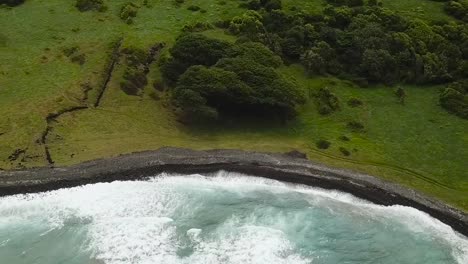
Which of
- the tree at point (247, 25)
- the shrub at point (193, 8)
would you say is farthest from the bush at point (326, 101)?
the shrub at point (193, 8)

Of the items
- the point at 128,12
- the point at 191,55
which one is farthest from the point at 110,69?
the point at 128,12

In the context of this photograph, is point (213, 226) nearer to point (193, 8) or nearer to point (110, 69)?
point (110, 69)

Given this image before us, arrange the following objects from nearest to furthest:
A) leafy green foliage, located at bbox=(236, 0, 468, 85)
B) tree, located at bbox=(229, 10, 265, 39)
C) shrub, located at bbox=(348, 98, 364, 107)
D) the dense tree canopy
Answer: the dense tree canopy
shrub, located at bbox=(348, 98, 364, 107)
leafy green foliage, located at bbox=(236, 0, 468, 85)
tree, located at bbox=(229, 10, 265, 39)

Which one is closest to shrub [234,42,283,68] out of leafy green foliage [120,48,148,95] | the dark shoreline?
leafy green foliage [120,48,148,95]

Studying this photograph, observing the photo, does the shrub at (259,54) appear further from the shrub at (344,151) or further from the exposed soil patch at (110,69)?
the exposed soil patch at (110,69)

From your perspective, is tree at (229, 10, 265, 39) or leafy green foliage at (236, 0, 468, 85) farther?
tree at (229, 10, 265, 39)

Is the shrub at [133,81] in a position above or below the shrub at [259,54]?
below

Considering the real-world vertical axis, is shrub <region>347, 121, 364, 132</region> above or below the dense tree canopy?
below

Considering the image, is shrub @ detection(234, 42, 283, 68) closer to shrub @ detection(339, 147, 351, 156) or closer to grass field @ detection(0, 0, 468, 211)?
grass field @ detection(0, 0, 468, 211)

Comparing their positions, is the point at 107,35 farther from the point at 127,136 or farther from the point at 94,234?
the point at 94,234
